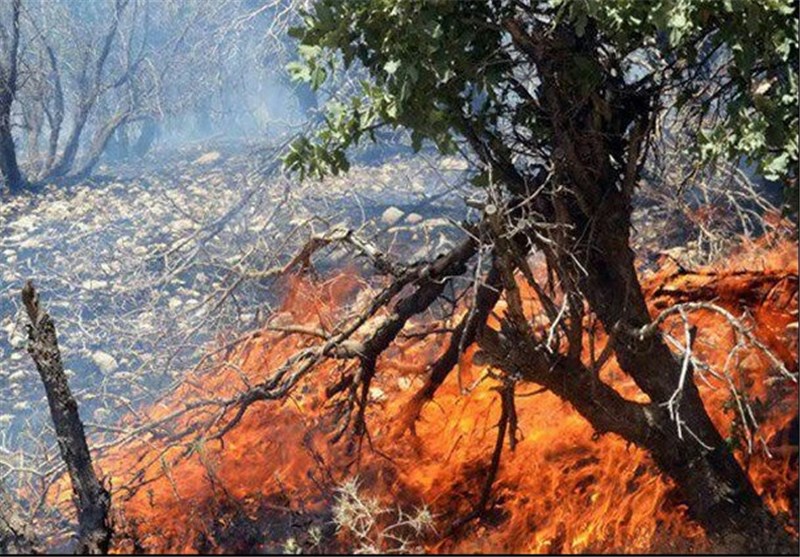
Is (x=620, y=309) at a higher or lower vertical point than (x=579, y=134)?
lower

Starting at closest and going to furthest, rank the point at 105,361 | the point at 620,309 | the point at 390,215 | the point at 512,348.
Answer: the point at 512,348 → the point at 620,309 → the point at 105,361 → the point at 390,215

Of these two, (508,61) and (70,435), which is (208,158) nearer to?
(70,435)

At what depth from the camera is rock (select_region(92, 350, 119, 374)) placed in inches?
296

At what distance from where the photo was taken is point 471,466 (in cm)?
446

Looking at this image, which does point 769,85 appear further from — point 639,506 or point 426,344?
point 426,344

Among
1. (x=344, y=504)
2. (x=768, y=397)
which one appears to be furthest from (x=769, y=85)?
(x=344, y=504)

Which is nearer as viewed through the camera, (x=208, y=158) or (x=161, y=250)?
(x=161, y=250)

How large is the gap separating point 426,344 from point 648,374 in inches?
102

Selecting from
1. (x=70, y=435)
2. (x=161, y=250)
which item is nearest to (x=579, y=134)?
(x=70, y=435)

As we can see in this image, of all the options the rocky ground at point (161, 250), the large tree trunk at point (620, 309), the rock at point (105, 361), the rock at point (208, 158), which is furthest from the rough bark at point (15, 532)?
the rock at point (208, 158)

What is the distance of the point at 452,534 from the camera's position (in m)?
3.99

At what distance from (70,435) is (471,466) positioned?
7.34 ft

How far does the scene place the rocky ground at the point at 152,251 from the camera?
269 inches

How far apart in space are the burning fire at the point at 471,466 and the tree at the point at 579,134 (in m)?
0.29
